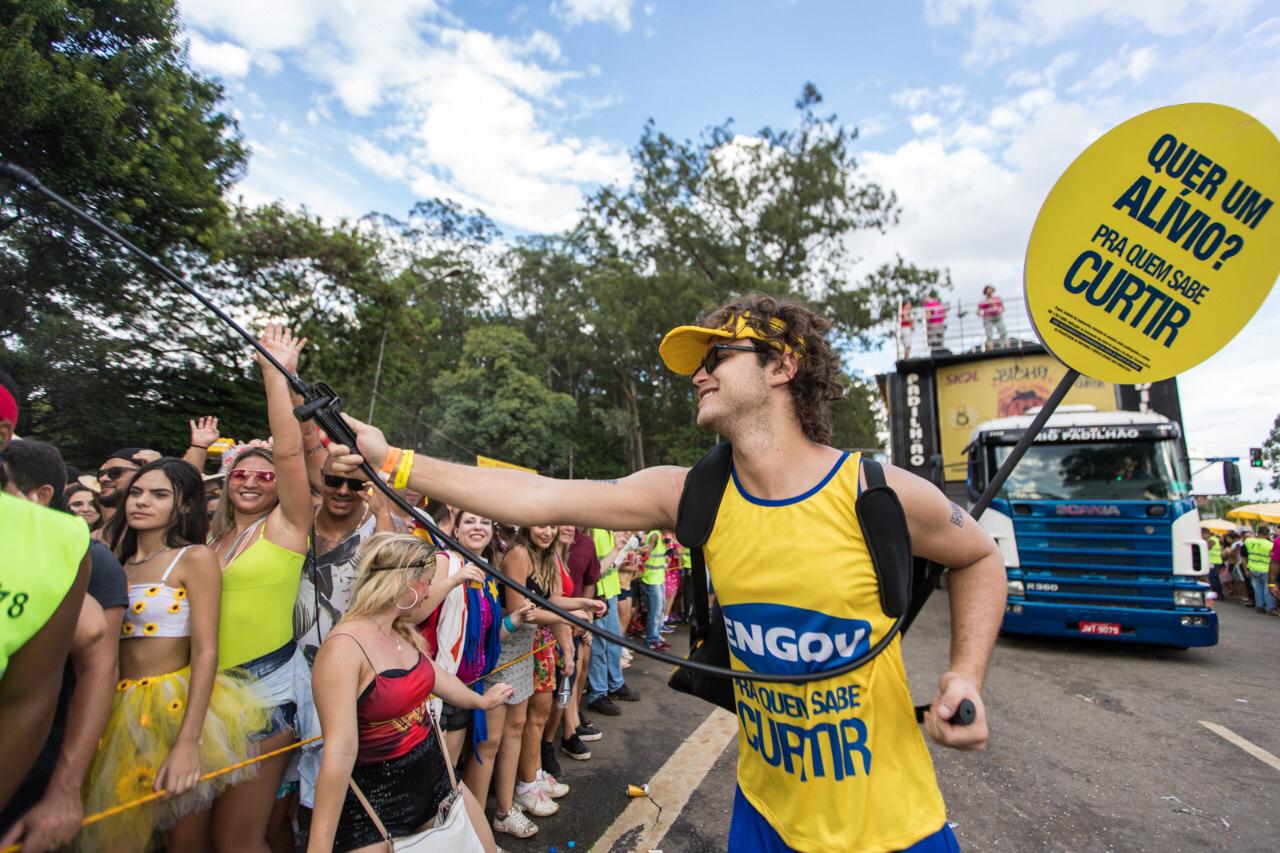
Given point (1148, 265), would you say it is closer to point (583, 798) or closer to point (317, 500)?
point (317, 500)

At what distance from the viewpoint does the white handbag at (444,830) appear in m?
2.34

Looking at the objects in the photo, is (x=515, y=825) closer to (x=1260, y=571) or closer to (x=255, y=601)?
(x=255, y=601)

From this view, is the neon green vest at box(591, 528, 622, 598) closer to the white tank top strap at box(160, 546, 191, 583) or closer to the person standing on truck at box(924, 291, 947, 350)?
the white tank top strap at box(160, 546, 191, 583)

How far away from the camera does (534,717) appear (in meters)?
4.36

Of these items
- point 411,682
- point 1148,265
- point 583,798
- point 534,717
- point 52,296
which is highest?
point 52,296

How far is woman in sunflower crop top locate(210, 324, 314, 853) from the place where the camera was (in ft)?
8.52

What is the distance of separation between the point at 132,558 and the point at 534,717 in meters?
2.53

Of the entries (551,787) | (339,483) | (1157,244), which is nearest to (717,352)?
(1157,244)

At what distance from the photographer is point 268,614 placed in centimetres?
288

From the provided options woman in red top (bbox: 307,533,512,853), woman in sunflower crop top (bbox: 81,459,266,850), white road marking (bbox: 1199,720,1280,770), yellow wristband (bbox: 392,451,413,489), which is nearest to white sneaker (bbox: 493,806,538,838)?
woman in red top (bbox: 307,533,512,853)

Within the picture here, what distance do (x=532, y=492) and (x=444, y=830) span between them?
55.8 inches

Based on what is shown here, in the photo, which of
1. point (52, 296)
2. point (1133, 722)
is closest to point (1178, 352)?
point (1133, 722)

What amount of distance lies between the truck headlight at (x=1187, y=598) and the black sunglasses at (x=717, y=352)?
321 inches

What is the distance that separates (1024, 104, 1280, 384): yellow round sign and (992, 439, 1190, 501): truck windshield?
729cm
